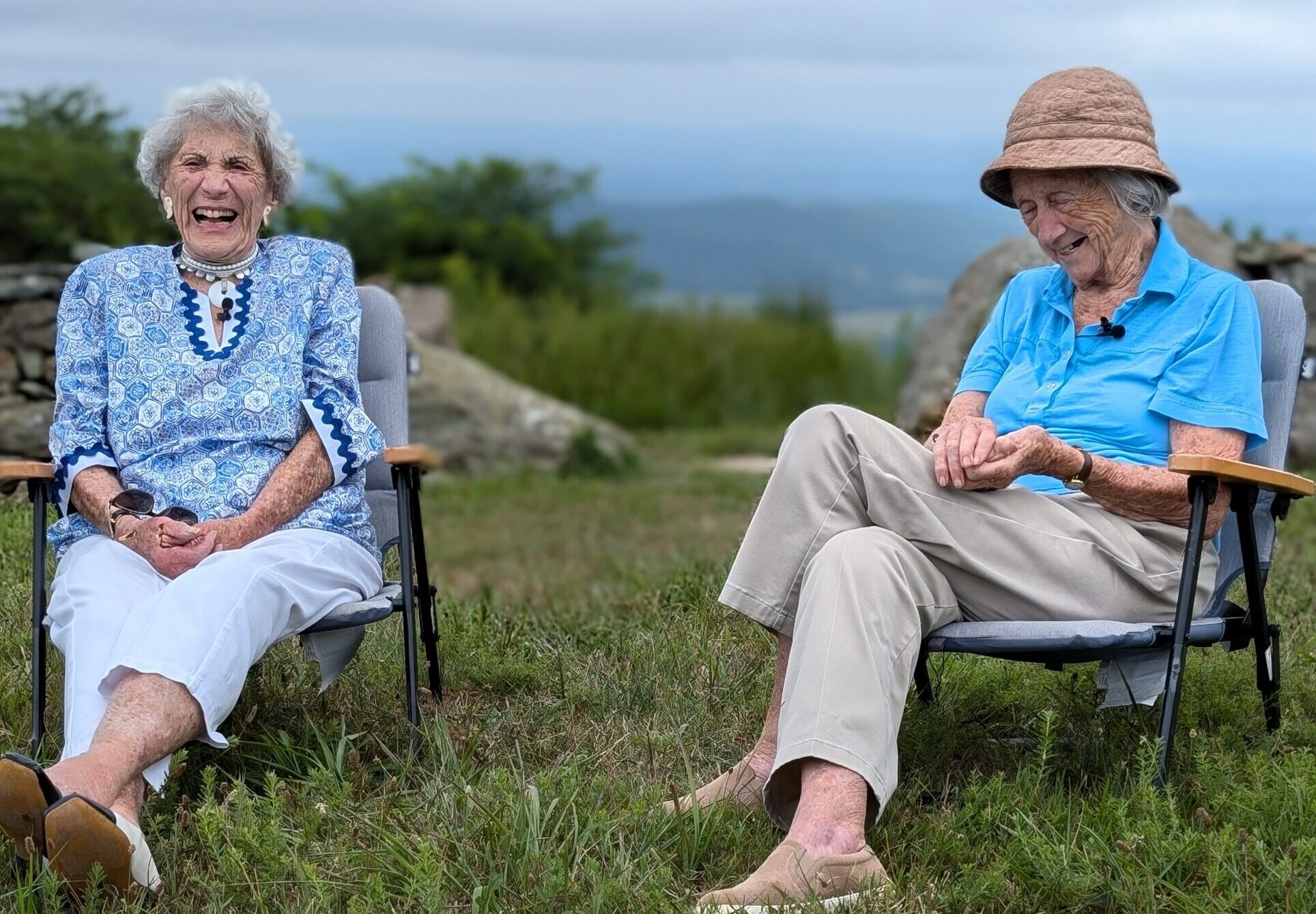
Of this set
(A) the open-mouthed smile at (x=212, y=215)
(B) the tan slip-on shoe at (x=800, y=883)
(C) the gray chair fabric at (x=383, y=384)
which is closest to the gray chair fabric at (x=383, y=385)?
(C) the gray chair fabric at (x=383, y=384)

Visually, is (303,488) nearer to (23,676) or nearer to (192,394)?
(192,394)

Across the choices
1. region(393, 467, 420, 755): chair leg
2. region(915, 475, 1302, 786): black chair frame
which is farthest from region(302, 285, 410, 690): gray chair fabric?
region(915, 475, 1302, 786): black chair frame

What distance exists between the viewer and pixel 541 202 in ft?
75.9

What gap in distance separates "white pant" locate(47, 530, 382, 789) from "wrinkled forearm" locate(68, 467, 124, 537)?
52 mm

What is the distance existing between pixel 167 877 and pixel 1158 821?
6.02 feet

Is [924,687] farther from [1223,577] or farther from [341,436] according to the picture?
[341,436]

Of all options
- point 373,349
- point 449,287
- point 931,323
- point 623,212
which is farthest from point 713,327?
point 373,349

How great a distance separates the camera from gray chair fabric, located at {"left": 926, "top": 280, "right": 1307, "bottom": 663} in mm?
3092

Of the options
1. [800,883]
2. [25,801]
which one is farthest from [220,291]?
[800,883]

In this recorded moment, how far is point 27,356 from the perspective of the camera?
8.41 meters

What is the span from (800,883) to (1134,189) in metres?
1.67

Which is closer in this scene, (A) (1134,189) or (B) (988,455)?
(B) (988,455)

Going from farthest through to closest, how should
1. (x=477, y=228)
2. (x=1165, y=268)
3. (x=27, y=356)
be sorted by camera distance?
(x=477, y=228) → (x=27, y=356) → (x=1165, y=268)

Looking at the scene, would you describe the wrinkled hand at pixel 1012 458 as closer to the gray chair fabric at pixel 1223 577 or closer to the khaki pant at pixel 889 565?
the khaki pant at pixel 889 565
